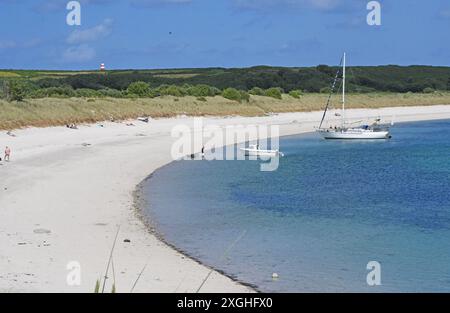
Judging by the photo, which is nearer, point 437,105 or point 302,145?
point 302,145

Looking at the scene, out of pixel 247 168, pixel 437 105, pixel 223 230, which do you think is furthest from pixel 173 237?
pixel 437 105

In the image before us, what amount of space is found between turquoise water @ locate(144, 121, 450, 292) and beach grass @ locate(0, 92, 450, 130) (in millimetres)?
11719

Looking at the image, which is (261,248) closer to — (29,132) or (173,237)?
(173,237)

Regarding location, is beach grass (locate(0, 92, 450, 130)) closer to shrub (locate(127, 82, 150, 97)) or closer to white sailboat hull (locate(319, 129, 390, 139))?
shrub (locate(127, 82, 150, 97))

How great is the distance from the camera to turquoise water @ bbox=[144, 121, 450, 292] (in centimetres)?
1406

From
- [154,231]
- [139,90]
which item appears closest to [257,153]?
[154,231]

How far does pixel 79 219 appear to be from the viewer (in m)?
18.1

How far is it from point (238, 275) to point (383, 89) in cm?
11122

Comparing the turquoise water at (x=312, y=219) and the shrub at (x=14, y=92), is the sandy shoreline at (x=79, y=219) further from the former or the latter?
the shrub at (x=14, y=92)

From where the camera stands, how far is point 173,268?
1370 centimetres

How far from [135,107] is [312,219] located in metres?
34.9

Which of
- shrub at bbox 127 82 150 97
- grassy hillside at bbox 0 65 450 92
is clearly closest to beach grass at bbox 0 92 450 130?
shrub at bbox 127 82 150 97

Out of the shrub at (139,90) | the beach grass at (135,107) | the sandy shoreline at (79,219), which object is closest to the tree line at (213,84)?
the shrub at (139,90)

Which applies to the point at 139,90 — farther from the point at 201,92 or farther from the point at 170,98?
the point at 170,98
